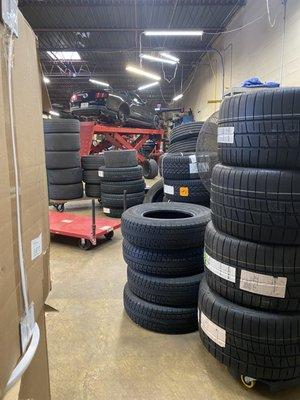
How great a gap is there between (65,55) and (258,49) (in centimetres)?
676

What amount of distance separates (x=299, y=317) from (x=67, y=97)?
18466 mm

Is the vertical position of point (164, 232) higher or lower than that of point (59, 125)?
lower

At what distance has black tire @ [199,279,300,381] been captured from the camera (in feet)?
4.21

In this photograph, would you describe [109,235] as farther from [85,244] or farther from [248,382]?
[248,382]

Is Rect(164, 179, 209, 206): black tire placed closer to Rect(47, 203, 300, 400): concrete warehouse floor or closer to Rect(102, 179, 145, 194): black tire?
Rect(47, 203, 300, 400): concrete warehouse floor

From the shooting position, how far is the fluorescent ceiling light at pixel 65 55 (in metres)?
9.45

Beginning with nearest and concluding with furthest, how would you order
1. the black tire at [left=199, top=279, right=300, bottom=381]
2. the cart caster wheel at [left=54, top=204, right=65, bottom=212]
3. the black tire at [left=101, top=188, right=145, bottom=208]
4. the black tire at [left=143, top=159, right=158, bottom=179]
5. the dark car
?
the black tire at [left=199, top=279, right=300, bottom=381]
the black tire at [left=101, top=188, right=145, bottom=208]
the cart caster wheel at [left=54, top=204, right=65, bottom=212]
the dark car
the black tire at [left=143, top=159, right=158, bottom=179]

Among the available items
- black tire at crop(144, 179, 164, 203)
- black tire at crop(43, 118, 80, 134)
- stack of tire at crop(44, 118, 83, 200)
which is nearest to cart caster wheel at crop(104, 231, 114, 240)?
black tire at crop(144, 179, 164, 203)

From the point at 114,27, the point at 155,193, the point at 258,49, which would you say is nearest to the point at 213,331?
the point at 155,193

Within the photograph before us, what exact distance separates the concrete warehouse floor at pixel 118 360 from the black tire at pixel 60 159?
2.75 meters

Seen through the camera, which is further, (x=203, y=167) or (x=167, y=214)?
(x=203, y=167)

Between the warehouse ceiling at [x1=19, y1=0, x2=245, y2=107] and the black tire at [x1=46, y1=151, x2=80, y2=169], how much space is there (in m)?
3.42

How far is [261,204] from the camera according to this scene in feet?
4.00

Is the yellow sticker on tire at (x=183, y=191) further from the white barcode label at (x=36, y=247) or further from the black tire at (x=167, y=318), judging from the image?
the white barcode label at (x=36, y=247)
